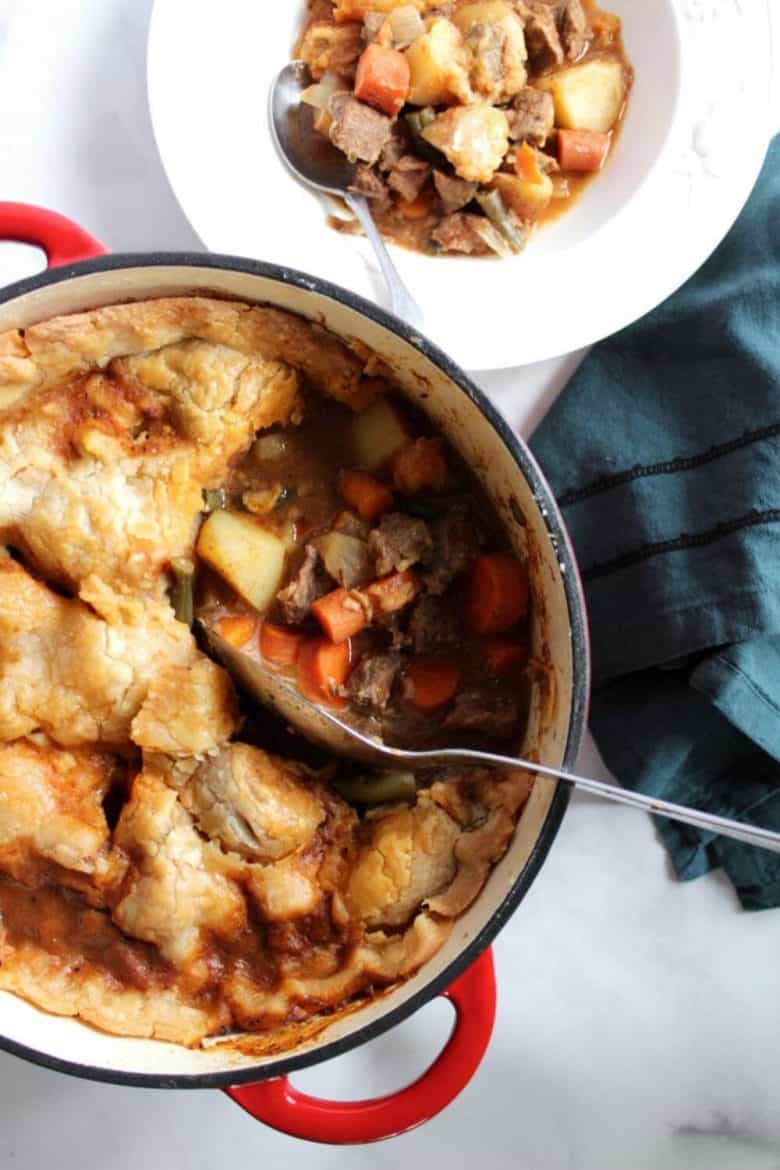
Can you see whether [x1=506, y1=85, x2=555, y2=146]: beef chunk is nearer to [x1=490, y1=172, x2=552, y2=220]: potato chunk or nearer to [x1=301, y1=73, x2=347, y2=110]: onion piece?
[x1=490, y1=172, x2=552, y2=220]: potato chunk

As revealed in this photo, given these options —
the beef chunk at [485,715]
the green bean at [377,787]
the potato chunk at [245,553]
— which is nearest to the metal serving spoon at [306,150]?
the potato chunk at [245,553]

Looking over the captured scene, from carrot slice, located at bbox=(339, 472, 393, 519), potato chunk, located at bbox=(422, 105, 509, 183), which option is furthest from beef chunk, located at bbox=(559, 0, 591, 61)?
carrot slice, located at bbox=(339, 472, 393, 519)

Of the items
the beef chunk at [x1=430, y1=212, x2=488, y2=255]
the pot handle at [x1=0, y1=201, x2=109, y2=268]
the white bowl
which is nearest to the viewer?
the pot handle at [x1=0, y1=201, x2=109, y2=268]

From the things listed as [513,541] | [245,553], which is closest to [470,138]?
[513,541]

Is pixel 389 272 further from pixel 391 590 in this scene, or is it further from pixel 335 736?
pixel 335 736

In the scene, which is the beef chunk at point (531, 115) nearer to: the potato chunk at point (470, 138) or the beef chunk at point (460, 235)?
the potato chunk at point (470, 138)
